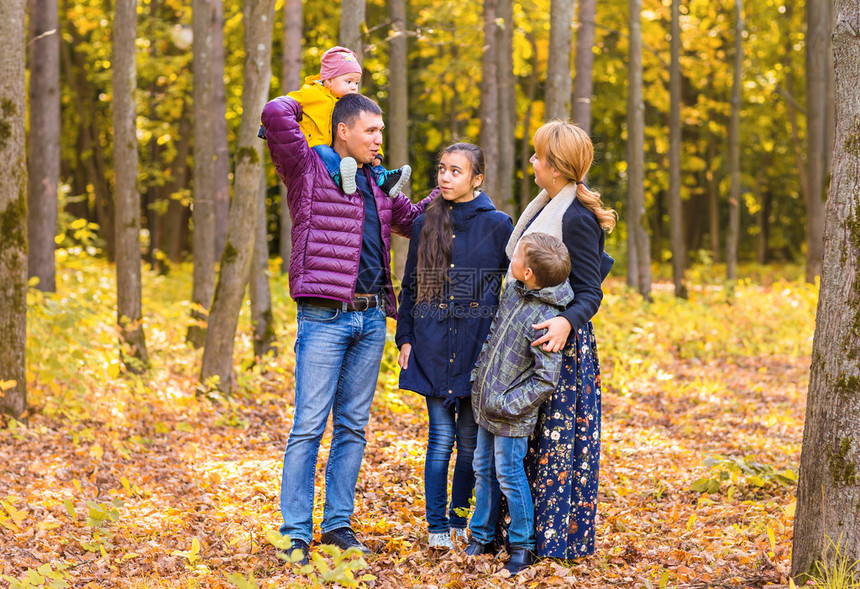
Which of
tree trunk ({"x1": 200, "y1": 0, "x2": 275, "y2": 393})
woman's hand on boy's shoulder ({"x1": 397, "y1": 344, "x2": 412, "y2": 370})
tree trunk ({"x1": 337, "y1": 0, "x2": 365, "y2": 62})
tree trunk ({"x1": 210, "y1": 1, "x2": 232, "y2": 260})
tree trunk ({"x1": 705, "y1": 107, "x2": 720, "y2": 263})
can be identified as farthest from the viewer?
tree trunk ({"x1": 705, "y1": 107, "x2": 720, "y2": 263})

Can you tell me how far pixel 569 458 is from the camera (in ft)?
12.8

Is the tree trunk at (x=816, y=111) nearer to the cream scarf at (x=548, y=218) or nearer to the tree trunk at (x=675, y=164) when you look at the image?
the tree trunk at (x=675, y=164)

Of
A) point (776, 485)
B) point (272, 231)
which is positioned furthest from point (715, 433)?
point (272, 231)

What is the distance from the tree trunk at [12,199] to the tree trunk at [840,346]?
229 inches

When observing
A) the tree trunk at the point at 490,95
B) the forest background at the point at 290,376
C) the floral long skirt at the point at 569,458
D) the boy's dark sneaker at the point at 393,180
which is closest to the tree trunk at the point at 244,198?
the forest background at the point at 290,376

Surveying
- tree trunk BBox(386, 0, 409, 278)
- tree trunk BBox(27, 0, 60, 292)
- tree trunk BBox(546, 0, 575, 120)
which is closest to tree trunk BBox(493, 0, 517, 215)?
tree trunk BBox(386, 0, 409, 278)

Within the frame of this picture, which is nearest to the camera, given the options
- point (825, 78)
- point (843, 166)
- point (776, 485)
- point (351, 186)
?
point (843, 166)

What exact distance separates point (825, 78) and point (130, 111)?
12.4 metres

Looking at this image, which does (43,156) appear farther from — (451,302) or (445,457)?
(445,457)

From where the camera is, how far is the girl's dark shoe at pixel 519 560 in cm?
386

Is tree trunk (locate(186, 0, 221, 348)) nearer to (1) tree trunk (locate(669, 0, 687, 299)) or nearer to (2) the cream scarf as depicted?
(2) the cream scarf

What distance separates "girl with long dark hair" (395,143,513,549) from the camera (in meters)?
4.05

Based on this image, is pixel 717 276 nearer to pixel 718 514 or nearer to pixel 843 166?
pixel 718 514

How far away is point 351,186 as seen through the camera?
3869mm
